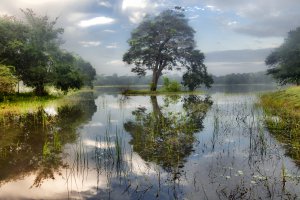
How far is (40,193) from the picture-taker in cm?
576

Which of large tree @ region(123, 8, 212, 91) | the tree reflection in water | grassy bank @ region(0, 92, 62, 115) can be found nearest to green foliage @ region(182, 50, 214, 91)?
large tree @ region(123, 8, 212, 91)

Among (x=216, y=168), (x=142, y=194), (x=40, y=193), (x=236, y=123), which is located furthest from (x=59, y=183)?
(x=236, y=123)

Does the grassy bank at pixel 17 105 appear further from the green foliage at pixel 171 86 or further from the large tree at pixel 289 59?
the large tree at pixel 289 59

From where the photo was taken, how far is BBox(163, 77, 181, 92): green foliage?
5326cm

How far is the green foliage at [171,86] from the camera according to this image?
53256 mm

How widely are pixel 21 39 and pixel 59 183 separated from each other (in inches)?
1320

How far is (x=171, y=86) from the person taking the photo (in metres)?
53.5

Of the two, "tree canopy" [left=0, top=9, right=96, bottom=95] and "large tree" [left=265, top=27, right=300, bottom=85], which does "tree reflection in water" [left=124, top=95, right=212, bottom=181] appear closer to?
"tree canopy" [left=0, top=9, right=96, bottom=95]

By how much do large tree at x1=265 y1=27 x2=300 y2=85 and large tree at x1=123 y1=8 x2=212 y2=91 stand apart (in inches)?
568

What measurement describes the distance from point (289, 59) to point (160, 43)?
2106 cm

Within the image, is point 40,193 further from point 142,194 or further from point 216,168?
point 216,168

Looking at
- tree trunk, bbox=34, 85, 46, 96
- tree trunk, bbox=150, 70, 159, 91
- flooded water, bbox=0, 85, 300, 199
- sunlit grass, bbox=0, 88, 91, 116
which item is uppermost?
tree trunk, bbox=150, 70, 159, 91

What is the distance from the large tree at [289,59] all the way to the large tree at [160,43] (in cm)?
1444

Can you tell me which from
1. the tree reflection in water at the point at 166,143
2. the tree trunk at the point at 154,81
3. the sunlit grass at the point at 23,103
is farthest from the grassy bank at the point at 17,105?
the tree trunk at the point at 154,81
